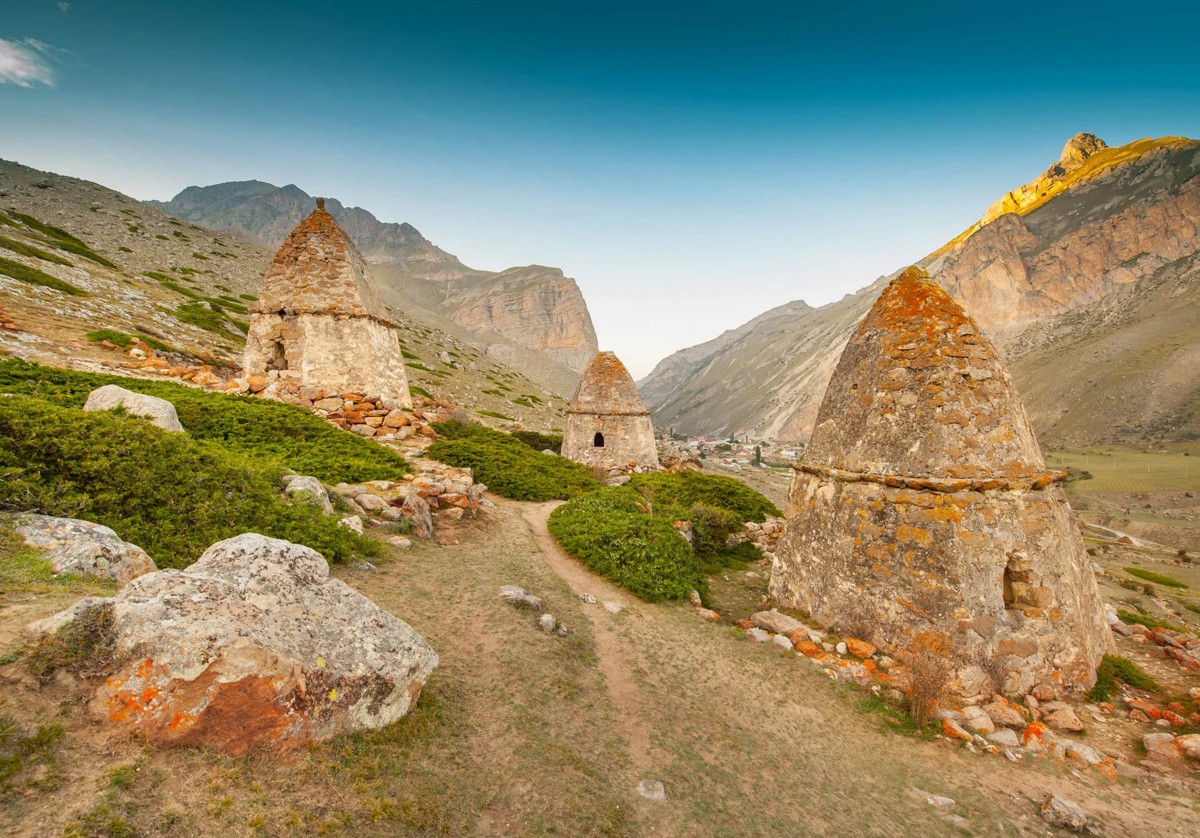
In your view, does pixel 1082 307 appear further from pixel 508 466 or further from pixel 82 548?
pixel 82 548

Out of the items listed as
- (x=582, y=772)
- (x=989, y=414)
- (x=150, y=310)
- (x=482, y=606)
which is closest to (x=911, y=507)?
(x=989, y=414)

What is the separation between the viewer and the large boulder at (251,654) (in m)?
2.65

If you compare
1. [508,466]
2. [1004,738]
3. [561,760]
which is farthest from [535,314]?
[561,760]

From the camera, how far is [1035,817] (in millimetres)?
4602

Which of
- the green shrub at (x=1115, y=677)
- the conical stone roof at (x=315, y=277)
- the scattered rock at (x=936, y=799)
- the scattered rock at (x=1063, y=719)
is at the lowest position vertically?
the scattered rock at (x=936, y=799)

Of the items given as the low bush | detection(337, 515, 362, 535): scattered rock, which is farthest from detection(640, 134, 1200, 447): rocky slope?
the low bush

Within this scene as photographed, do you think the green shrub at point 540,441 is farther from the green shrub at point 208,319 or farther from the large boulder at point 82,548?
the large boulder at point 82,548

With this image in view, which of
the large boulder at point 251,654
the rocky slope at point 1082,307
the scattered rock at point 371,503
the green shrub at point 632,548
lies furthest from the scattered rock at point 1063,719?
the rocky slope at point 1082,307

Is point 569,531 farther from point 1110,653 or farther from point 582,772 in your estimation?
point 1110,653

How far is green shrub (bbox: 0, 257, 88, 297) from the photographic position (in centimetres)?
1838

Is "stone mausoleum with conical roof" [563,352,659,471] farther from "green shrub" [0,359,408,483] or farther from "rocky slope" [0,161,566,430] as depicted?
"green shrub" [0,359,408,483]

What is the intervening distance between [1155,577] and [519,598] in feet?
91.2

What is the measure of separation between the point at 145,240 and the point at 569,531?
62.2m

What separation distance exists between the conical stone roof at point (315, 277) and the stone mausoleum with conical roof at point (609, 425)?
9.05 m
